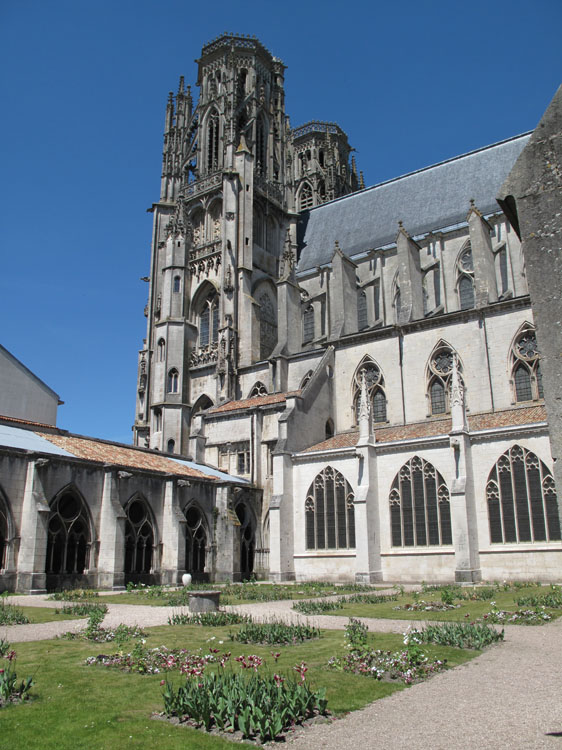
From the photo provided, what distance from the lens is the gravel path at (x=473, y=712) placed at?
5.17 m

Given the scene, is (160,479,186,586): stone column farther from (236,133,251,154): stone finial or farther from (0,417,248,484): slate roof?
(236,133,251,154): stone finial

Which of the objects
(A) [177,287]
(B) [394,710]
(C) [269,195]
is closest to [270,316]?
(A) [177,287]

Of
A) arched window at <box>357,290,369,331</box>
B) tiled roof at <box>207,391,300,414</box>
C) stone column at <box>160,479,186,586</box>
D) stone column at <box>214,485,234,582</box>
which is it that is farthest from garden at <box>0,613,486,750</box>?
arched window at <box>357,290,369,331</box>

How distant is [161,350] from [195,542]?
716 inches

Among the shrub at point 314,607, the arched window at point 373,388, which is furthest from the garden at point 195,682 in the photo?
the arched window at point 373,388

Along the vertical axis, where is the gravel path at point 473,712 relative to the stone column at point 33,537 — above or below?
below

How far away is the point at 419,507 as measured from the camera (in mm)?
25422

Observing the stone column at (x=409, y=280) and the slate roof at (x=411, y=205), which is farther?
the slate roof at (x=411, y=205)

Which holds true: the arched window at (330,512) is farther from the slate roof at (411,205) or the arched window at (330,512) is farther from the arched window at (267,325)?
the slate roof at (411,205)

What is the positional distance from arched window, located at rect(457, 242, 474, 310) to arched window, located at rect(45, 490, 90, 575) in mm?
24534

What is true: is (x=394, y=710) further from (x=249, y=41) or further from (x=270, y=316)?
(x=249, y=41)

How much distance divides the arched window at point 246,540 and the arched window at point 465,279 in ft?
57.8

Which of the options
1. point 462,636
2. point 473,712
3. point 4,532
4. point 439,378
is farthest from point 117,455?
point 473,712

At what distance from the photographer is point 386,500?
86.1ft
